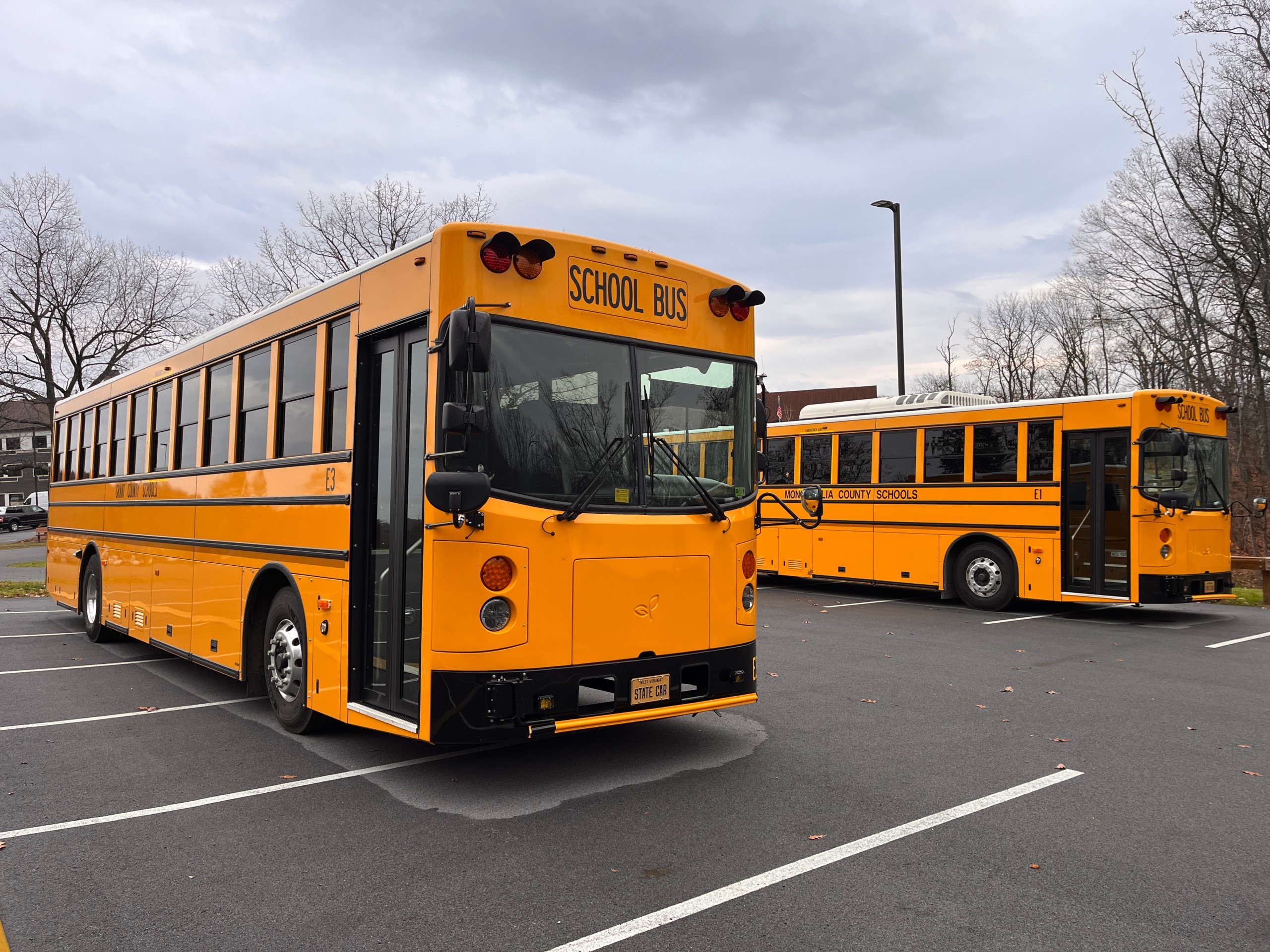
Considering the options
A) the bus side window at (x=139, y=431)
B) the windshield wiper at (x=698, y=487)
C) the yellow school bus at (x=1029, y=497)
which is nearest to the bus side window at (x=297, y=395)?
the windshield wiper at (x=698, y=487)

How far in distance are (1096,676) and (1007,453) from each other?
559 centimetres

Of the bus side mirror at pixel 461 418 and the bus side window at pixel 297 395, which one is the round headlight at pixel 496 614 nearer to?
the bus side mirror at pixel 461 418

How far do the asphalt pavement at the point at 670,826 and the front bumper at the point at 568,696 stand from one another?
0.41 meters

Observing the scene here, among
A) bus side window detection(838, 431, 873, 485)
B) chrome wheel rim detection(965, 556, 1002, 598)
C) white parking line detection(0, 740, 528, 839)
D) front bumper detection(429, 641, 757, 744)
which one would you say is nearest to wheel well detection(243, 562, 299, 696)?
white parking line detection(0, 740, 528, 839)

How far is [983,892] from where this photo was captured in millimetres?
3781

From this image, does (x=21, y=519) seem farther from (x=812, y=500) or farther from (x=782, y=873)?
(x=782, y=873)

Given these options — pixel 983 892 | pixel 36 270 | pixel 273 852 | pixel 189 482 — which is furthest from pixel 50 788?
pixel 36 270

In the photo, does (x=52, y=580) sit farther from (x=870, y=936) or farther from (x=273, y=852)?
(x=870, y=936)

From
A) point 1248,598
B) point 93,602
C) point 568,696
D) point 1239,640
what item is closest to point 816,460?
point 1239,640

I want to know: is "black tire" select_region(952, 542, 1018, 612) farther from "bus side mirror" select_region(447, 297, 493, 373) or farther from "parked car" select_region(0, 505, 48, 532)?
"parked car" select_region(0, 505, 48, 532)

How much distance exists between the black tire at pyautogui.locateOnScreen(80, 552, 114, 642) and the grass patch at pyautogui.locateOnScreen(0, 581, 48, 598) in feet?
21.1

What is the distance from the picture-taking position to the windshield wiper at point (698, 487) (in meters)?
5.52

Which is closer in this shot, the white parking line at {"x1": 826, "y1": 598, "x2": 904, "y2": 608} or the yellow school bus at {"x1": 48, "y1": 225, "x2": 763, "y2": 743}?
the yellow school bus at {"x1": 48, "y1": 225, "x2": 763, "y2": 743}

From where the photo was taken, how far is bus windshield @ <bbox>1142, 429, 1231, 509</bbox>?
12156 millimetres
